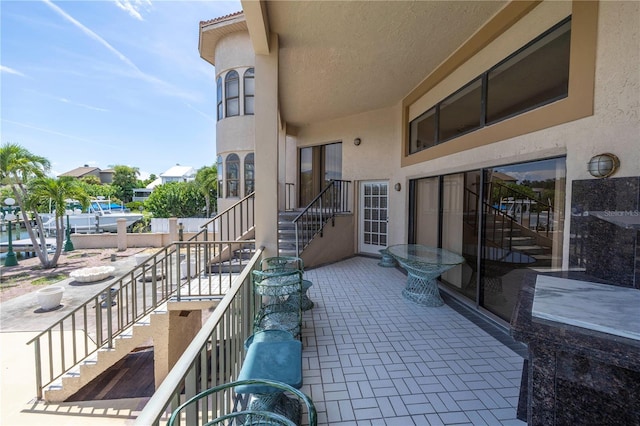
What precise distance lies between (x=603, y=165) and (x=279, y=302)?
10.4 ft

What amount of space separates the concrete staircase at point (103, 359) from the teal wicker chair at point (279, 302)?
244cm

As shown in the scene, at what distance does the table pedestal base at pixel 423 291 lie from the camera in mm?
4035

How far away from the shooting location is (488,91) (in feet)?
11.8

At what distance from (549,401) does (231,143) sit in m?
8.52

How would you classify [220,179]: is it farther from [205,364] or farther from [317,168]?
[205,364]

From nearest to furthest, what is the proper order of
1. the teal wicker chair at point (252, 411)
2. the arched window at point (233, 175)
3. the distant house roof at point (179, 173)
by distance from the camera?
the teal wicker chair at point (252, 411) < the arched window at point (233, 175) < the distant house roof at point (179, 173)

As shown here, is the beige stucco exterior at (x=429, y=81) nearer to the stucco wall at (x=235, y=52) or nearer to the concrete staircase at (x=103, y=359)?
the stucco wall at (x=235, y=52)

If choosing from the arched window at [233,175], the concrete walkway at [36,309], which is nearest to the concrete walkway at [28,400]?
the concrete walkway at [36,309]

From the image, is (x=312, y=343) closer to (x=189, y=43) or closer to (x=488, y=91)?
(x=488, y=91)

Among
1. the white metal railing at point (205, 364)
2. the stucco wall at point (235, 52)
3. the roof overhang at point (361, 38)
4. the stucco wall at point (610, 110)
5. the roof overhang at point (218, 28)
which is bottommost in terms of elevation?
the white metal railing at point (205, 364)

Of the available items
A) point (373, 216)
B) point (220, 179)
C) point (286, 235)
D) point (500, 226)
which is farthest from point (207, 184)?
point (500, 226)

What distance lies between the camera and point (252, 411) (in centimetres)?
102

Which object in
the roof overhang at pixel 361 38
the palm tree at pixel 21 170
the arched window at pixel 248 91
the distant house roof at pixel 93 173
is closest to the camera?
the roof overhang at pixel 361 38

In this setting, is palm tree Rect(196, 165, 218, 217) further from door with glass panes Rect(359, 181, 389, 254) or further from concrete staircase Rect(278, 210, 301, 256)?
door with glass panes Rect(359, 181, 389, 254)
